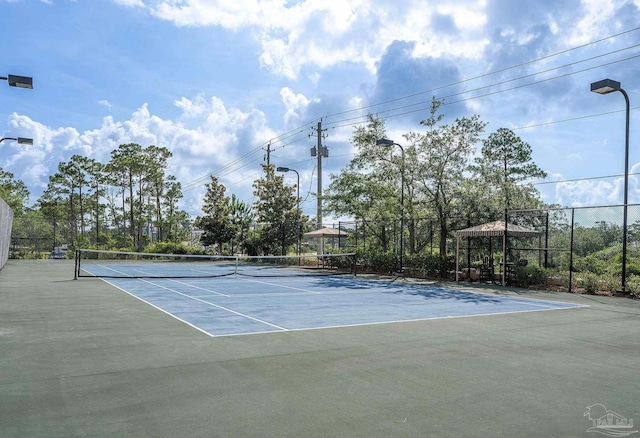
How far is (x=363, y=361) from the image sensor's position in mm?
6617

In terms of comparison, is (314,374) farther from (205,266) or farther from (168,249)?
(168,249)

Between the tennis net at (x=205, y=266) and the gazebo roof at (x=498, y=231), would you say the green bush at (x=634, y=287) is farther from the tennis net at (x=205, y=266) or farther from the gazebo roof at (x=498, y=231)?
the tennis net at (x=205, y=266)

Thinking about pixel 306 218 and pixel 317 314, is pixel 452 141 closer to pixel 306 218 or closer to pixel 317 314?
pixel 317 314

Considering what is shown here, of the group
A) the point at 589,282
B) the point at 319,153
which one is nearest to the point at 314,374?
the point at 589,282

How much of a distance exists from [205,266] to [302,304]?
19.8 metres

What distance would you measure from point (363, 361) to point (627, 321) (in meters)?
7.36

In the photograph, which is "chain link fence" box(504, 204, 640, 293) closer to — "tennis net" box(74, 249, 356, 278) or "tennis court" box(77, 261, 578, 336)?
"tennis court" box(77, 261, 578, 336)

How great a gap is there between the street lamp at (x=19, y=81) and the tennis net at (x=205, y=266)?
968 centimetres

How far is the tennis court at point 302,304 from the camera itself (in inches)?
388

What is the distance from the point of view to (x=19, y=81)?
41.2 ft

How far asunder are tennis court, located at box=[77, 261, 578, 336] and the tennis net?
15.9 feet

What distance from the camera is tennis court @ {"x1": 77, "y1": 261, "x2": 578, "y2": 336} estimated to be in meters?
9.84

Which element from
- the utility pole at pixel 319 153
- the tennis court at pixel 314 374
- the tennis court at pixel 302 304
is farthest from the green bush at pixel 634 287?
the utility pole at pixel 319 153

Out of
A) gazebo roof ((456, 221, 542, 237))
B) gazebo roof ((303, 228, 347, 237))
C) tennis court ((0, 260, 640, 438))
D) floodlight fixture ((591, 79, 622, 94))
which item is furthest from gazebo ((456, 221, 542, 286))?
gazebo roof ((303, 228, 347, 237))
